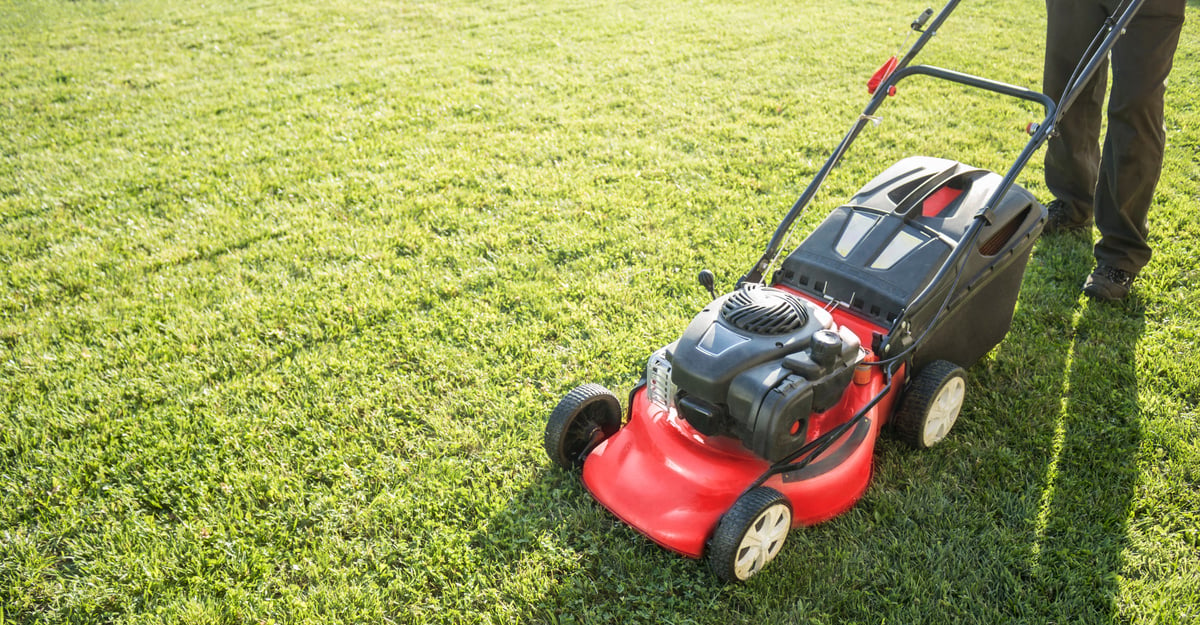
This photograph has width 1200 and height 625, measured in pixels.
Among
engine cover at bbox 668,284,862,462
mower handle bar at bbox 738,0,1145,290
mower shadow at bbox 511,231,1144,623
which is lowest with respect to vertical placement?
mower shadow at bbox 511,231,1144,623

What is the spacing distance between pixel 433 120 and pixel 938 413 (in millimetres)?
4683

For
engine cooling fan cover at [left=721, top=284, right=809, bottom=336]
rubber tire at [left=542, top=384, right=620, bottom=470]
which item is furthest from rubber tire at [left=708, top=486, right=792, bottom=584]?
rubber tire at [left=542, top=384, right=620, bottom=470]

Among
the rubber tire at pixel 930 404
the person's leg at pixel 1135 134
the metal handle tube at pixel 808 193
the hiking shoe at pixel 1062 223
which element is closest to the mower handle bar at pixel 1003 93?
the metal handle tube at pixel 808 193

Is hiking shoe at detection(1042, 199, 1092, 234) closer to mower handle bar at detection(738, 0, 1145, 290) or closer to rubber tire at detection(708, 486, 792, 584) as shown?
mower handle bar at detection(738, 0, 1145, 290)

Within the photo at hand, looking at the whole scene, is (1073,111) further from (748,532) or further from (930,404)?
(748,532)

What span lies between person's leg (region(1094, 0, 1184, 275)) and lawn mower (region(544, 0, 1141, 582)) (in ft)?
1.81

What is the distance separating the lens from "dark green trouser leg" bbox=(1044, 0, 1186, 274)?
10.9ft

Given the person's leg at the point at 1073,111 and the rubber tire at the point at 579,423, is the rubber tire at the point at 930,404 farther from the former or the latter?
the person's leg at the point at 1073,111

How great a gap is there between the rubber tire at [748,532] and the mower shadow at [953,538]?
8 cm

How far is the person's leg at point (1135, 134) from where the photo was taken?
10.8 ft

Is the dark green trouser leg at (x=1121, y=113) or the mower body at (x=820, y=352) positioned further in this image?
the dark green trouser leg at (x=1121, y=113)

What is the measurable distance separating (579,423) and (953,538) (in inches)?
49.6

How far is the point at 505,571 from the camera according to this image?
254 cm

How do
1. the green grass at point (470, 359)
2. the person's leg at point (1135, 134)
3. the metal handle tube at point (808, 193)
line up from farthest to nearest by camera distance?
the person's leg at point (1135, 134), the metal handle tube at point (808, 193), the green grass at point (470, 359)
